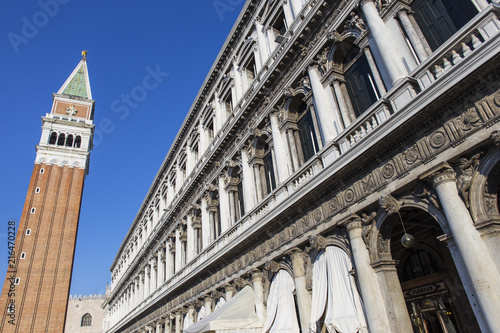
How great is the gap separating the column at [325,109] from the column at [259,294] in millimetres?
5758

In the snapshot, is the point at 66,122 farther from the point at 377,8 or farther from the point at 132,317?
the point at 377,8

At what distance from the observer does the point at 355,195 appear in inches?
348

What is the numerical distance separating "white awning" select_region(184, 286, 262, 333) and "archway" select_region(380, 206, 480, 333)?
16.8 ft

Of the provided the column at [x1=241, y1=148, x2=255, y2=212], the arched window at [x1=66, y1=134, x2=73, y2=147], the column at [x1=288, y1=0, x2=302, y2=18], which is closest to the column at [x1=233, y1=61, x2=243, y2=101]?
the column at [x1=241, y1=148, x2=255, y2=212]

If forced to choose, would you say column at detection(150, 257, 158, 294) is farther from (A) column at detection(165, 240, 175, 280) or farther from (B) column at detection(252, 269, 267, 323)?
(B) column at detection(252, 269, 267, 323)

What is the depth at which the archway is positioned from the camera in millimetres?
9008

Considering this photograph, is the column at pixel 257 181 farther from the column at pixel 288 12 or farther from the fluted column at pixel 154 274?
the fluted column at pixel 154 274

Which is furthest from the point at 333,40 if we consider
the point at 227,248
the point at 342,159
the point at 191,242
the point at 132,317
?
the point at 132,317

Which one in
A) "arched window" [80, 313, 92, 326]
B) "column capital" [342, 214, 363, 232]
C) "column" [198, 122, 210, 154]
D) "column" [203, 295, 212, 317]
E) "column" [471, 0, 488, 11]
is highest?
"column" [198, 122, 210, 154]

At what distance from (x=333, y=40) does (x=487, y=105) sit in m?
5.74

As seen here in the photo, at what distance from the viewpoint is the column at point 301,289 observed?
10.1 m

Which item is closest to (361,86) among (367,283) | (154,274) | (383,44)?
(383,44)

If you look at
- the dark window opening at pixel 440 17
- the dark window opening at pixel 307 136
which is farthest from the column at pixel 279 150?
the dark window opening at pixel 440 17

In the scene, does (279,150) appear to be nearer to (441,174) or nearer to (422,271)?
(422,271)
